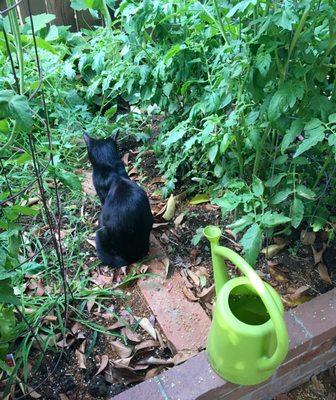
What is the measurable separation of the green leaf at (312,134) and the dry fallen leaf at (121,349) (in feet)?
3.78

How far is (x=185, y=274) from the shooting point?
2301 millimetres

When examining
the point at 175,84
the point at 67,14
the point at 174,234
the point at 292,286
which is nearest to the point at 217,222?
the point at 174,234

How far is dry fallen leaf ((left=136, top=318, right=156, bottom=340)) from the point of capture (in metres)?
2.03

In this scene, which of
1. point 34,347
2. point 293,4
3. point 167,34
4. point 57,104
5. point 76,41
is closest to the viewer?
point 293,4

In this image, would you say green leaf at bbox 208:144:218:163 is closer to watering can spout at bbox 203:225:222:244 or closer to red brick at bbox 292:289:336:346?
watering can spout at bbox 203:225:222:244

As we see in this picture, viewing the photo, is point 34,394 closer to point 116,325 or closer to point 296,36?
point 116,325

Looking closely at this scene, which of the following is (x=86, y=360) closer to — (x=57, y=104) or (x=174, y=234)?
(x=174, y=234)

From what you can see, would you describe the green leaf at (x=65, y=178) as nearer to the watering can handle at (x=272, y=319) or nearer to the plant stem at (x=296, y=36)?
the watering can handle at (x=272, y=319)

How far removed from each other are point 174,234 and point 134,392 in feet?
3.40

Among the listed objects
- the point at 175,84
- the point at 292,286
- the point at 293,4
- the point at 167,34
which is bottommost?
the point at 292,286

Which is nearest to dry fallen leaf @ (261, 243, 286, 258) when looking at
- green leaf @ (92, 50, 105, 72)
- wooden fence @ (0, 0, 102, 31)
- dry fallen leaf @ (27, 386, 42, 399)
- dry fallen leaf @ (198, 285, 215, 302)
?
dry fallen leaf @ (198, 285, 215, 302)

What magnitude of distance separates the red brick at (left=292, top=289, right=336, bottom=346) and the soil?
0.16 m

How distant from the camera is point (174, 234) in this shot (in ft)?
8.30

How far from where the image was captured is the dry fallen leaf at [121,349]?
1.94 metres
